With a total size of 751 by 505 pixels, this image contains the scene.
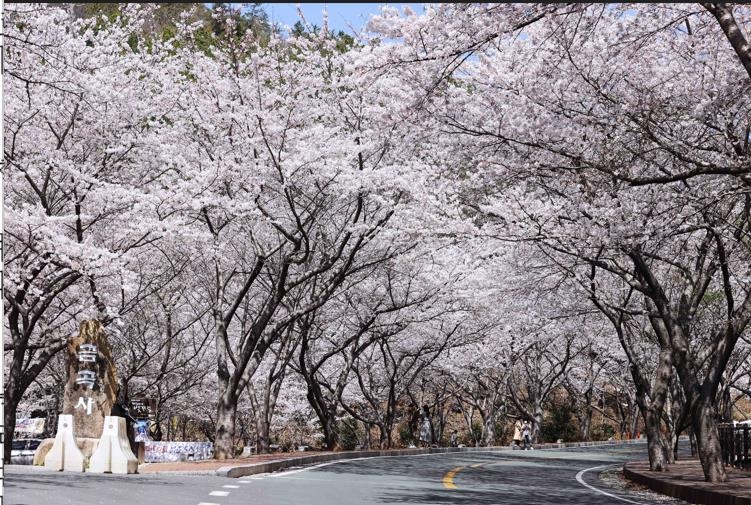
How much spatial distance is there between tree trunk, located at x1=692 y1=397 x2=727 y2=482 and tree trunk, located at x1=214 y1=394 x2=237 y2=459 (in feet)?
33.4

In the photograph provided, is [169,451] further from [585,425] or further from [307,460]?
[585,425]

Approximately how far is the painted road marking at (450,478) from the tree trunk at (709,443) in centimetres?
416

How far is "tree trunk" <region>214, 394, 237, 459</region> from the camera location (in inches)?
837

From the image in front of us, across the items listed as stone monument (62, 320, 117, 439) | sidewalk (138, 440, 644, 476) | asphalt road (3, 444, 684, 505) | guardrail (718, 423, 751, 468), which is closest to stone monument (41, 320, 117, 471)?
stone monument (62, 320, 117, 439)

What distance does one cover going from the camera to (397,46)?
12.7m

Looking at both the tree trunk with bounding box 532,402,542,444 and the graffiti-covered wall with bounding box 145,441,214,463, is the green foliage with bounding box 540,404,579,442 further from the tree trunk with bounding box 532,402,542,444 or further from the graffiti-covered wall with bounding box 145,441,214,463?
the graffiti-covered wall with bounding box 145,441,214,463

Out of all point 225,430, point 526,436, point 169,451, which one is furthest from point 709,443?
point 526,436

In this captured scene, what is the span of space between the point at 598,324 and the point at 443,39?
31.2 metres

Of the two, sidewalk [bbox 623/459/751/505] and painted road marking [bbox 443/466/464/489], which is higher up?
painted road marking [bbox 443/466/464/489]

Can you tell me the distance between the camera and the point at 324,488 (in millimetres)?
13859

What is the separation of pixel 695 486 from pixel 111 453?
9549 mm

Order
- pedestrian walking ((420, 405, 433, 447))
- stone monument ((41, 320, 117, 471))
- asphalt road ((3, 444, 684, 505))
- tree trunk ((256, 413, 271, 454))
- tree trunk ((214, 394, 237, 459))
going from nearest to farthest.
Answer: asphalt road ((3, 444, 684, 505)) < stone monument ((41, 320, 117, 471)) < tree trunk ((214, 394, 237, 459)) < tree trunk ((256, 413, 271, 454)) < pedestrian walking ((420, 405, 433, 447))

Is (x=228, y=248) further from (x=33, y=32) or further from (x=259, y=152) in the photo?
(x=33, y=32)

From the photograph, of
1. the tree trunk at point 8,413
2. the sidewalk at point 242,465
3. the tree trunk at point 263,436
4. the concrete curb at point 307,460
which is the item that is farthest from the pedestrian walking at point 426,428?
A: the tree trunk at point 8,413
